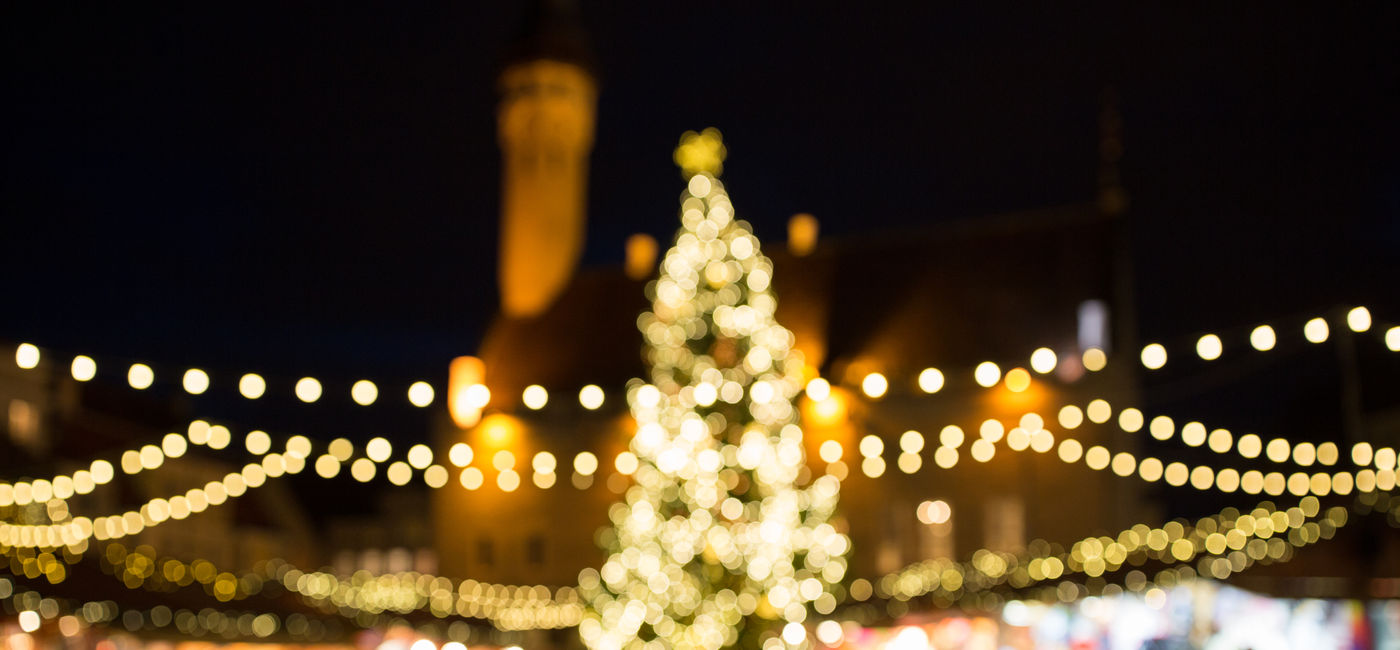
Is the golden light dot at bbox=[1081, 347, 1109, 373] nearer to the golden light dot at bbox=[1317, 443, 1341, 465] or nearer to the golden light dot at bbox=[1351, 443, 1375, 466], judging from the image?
the golden light dot at bbox=[1317, 443, 1341, 465]

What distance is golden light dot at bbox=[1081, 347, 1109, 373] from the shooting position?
1719 centimetres

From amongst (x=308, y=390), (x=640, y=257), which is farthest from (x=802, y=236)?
(x=308, y=390)

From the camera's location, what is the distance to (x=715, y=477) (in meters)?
10.3

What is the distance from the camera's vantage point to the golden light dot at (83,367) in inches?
347

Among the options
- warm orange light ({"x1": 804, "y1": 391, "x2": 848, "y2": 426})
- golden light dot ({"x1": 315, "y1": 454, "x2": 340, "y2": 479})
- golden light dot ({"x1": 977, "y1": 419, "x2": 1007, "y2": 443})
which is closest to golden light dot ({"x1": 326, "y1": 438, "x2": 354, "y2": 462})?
golden light dot ({"x1": 315, "y1": 454, "x2": 340, "y2": 479})

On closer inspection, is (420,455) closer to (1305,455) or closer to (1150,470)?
(1150,470)

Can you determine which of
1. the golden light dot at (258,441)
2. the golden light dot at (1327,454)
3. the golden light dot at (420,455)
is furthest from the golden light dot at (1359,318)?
the golden light dot at (258,441)

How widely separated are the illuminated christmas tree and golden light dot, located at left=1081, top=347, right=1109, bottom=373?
25.6 feet

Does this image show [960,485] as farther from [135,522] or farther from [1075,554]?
[135,522]

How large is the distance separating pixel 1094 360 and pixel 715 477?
8831 mm

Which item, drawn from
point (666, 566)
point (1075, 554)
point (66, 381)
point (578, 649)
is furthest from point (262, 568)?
point (666, 566)

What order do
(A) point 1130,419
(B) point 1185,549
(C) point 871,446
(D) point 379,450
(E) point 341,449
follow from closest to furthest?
(D) point 379,450
(A) point 1130,419
(E) point 341,449
(B) point 1185,549
(C) point 871,446

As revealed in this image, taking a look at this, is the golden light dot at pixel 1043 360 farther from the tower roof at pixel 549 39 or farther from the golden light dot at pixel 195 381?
the tower roof at pixel 549 39

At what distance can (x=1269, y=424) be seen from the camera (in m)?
31.6
